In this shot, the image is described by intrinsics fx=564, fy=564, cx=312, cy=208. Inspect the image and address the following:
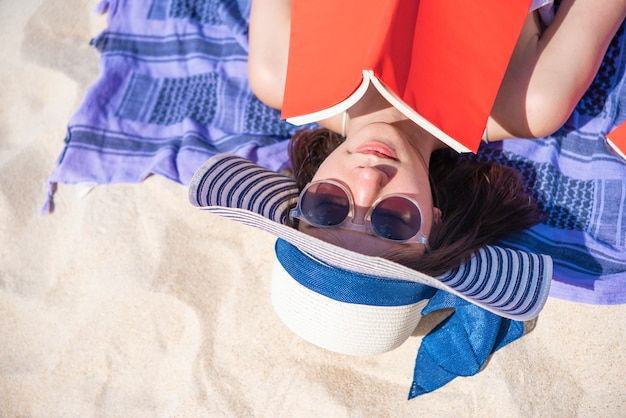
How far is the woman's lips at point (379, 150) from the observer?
1559mm

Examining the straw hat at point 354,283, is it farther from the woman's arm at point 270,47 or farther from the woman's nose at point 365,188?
the woman's arm at point 270,47

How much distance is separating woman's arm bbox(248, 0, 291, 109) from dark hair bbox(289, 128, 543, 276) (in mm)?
203

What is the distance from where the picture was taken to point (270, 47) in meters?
1.99

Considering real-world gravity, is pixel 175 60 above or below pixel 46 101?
above

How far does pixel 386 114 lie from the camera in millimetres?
1789

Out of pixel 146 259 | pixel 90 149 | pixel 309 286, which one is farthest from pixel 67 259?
pixel 309 286

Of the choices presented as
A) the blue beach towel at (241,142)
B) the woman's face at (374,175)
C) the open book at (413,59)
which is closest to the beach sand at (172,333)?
the blue beach towel at (241,142)

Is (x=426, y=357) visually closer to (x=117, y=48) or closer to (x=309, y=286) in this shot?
(x=309, y=286)

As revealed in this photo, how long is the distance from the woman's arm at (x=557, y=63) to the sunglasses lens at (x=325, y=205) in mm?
697

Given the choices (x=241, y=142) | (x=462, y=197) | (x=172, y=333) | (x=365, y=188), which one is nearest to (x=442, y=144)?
(x=462, y=197)

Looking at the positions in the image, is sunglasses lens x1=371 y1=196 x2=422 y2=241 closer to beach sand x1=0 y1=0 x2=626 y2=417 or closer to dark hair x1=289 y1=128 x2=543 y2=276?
dark hair x1=289 y1=128 x2=543 y2=276

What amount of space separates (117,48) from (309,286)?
4.92ft

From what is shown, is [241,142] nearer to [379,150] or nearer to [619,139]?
[379,150]

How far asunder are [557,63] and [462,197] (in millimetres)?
510
